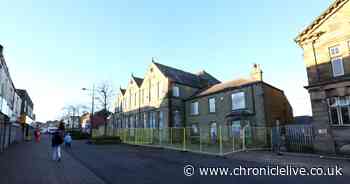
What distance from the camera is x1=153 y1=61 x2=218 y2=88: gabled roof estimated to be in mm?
32500

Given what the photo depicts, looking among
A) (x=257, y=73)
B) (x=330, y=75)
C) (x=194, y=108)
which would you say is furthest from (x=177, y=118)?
(x=330, y=75)

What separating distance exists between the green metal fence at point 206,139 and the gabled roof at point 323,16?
359 inches

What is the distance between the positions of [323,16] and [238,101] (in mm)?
11140

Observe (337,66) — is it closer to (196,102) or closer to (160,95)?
(196,102)

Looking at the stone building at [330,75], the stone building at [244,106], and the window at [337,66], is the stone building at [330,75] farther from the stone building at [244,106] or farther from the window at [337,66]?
the stone building at [244,106]

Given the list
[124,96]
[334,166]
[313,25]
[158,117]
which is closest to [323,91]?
[313,25]

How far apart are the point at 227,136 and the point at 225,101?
14.5 ft

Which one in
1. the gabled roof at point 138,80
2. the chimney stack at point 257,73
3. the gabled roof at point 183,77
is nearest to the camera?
the chimney stack at point 257,73

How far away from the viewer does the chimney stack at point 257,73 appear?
76.1 feet

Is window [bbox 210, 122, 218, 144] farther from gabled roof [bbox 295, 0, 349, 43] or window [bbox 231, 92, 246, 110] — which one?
gabled roof [bbox 295, 0, 349, 43]

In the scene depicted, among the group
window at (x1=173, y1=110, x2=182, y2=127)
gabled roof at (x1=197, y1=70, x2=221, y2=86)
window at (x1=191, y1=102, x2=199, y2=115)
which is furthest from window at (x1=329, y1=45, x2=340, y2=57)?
gabled roof at (x1=197, y1=70, x2=221, y2=86)

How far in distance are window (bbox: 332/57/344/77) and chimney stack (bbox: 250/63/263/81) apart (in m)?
7.36

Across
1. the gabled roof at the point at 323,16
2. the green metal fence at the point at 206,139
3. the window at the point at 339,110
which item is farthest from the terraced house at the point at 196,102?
the window at the point at 339,110

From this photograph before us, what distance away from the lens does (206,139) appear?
84.9ft
